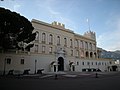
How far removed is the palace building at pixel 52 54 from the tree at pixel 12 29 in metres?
7.01

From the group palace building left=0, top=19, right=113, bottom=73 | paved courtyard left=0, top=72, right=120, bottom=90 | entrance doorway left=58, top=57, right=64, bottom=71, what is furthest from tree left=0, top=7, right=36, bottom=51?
entrance doorway left=58, top=57, right=64, bottom=71

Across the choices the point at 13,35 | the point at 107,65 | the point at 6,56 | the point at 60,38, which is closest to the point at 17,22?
the point at 13,35

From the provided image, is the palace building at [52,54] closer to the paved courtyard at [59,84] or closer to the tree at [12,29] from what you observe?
the tree at [12,29]

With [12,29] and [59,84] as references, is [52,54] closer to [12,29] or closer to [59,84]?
[12,29]

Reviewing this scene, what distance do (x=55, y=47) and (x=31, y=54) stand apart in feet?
35.7

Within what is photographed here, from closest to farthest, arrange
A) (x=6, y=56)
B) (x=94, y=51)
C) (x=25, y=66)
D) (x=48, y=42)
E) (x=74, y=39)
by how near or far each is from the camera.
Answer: (x=6, y=56) < (x=25, y=66) < (x=48, y=42) < (x=74, y=39) < (x=94, y=51)

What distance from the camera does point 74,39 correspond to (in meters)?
56.2

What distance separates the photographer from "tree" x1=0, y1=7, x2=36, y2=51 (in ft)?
85.0

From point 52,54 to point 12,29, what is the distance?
20.5 meters

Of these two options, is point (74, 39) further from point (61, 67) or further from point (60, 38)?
point (61, 67)

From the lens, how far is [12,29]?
89.7 feet

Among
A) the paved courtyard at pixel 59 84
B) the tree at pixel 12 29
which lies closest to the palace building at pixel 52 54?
the tree at pixel 12 29

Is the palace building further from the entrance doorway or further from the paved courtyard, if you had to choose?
the paved courtyard

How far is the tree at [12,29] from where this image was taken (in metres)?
25.9
